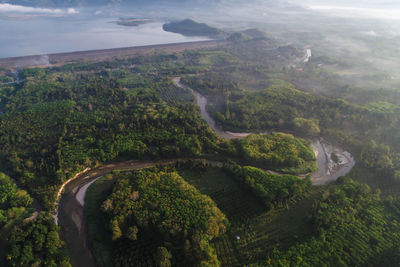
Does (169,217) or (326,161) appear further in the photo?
(326,161)

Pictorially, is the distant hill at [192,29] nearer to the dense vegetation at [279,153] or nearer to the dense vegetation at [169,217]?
the dense vegetation at [279,153]

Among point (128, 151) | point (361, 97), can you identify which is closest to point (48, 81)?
point (128, 151)

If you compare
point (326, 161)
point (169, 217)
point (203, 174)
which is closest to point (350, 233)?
point (326, 161)

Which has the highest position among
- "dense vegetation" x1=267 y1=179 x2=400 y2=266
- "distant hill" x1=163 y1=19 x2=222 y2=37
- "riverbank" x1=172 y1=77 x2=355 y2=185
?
"distant hill" x1=163 y1=19 x2=222 y2=37

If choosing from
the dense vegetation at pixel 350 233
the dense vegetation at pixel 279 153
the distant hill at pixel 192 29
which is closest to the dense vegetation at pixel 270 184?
the dense vegetation at pixel 279 153

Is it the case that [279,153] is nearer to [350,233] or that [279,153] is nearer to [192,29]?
[350,233]

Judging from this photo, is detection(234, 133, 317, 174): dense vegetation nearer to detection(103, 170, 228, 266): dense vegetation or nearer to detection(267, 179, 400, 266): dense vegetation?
detection(267, 179, 400, 266): dense vegetation

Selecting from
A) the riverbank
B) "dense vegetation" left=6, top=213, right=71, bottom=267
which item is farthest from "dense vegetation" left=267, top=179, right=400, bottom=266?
"dense vegetation" left=6, top=213, right=71, bottom=267
